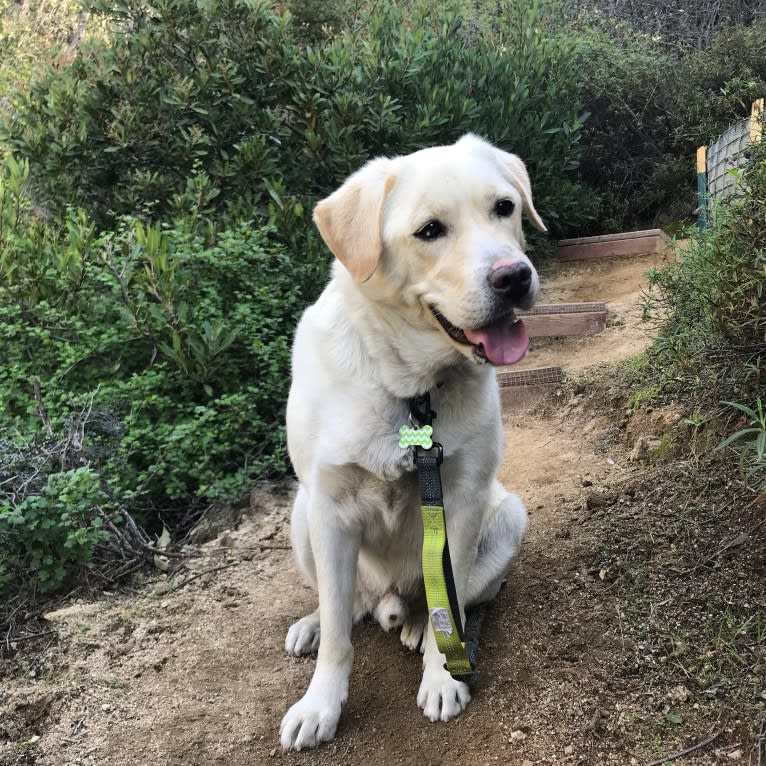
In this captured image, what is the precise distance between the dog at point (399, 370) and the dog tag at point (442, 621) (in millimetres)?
188

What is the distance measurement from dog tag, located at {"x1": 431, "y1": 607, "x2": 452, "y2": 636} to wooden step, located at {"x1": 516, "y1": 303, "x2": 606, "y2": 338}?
12.1 ft

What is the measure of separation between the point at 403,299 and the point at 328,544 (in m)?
0.79

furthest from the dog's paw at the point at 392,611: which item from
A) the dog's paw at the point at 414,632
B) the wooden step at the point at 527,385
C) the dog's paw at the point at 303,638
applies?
the wooden step at the point at 527,385

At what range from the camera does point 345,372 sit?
6.68ft

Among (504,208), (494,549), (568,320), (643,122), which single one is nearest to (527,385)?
(568,320)

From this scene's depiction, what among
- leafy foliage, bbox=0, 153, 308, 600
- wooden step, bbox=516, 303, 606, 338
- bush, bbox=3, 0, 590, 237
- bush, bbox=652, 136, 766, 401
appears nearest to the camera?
bush, bbox=652, 136, 766, 401

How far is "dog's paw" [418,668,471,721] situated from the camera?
1983 mm

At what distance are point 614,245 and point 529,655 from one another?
5768 mm

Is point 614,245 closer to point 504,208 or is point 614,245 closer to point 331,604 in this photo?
point 504,208

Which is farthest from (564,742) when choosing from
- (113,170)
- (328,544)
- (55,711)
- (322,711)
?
(113,170)

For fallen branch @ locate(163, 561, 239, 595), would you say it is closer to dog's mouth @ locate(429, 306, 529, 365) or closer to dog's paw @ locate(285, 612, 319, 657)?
dog's paw @ locate(285, 612, 319, 657)

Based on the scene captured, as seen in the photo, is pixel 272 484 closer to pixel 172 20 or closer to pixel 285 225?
pixel 285 225

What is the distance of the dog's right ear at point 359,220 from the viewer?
1910mm

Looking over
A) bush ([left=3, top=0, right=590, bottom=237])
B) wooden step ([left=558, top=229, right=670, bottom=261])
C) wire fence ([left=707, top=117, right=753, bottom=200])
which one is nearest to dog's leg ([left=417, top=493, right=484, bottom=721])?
bush ([left=3, top=0, right=590, bottom=237])
